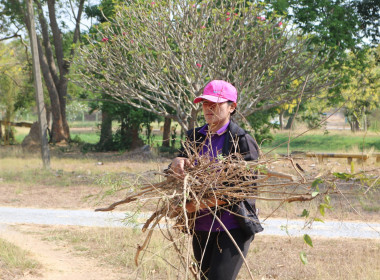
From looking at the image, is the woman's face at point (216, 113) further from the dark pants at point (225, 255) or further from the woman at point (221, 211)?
the dark pants at point (225, 255)

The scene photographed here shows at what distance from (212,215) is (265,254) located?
135 inches

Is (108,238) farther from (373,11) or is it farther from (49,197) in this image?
(373,11)

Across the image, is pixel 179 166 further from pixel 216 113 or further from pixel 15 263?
pixel 15 263

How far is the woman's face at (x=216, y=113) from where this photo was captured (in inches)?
124

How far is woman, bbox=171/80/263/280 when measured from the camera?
2.92 metres

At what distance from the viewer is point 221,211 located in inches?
118

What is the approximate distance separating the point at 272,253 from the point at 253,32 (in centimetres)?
629

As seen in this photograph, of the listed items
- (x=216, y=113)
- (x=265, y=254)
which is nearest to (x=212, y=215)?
(x=216, y=113)

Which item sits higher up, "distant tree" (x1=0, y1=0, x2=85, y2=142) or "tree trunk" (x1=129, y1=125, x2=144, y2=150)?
"distant tree" (x1=0, y1=0, x2=85, y2=142)

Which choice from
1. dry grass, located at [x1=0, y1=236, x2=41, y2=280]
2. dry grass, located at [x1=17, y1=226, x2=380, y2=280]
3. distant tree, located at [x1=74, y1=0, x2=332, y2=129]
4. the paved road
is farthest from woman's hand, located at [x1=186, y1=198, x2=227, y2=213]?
distant tree, located at [x1=74, y1=0, x2=332, y2=129]

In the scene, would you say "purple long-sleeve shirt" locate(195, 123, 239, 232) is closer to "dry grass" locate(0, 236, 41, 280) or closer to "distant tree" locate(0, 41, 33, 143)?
"dry grass" locate(0, 236, 41, 280)

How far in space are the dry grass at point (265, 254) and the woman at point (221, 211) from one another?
67.2 inches

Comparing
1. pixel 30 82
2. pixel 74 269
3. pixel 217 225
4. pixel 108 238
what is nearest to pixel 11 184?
pixel 108 238

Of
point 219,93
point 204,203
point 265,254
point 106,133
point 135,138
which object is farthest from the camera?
point 106,133
